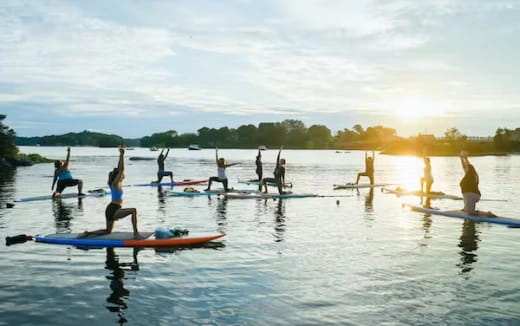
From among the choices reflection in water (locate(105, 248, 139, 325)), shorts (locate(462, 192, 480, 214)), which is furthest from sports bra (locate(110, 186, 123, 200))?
shorts (locate(462, 192, 480, 214))

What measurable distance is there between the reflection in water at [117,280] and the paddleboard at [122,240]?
28 cm

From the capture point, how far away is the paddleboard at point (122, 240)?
15523 millimetres

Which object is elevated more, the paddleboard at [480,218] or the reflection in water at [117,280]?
the paddleboard at [480,218]

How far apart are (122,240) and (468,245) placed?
12.0m

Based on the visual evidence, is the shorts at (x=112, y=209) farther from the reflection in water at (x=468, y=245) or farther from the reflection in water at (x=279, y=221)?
the reflection in water at (x=468, y=245)

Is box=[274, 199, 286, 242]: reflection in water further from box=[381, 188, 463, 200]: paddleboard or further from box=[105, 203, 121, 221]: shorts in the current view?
box=[381, 188, 463, 200]: paddleboard

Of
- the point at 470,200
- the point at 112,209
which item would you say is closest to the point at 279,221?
the point at 112,209

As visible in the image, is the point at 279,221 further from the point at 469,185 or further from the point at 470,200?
the point at 470,200

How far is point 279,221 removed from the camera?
2189 cm

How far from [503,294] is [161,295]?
26.7 ft

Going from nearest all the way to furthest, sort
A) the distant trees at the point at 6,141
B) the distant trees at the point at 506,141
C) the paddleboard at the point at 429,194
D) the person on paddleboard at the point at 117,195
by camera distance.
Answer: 1. the person on paddleboard at the point at 117,195
2. the paddleboard at the point at 429,194
3. the distant trees at the point at 6,141
4. the distant trees at the point at 506,141

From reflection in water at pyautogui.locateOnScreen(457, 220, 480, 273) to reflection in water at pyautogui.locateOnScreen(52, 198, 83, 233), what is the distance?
14568 millimetres

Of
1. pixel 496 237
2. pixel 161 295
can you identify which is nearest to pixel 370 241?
pixel 496 237

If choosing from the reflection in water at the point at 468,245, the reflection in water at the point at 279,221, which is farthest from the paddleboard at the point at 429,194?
the reflection in water at the point at 468,245
